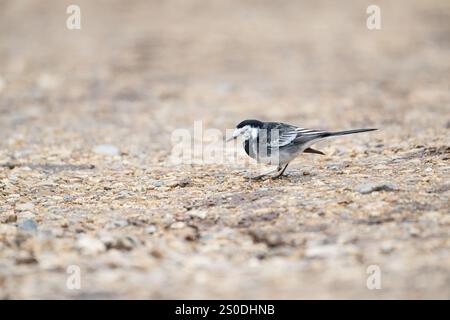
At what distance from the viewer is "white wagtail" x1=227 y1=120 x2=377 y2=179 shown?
6.18 m

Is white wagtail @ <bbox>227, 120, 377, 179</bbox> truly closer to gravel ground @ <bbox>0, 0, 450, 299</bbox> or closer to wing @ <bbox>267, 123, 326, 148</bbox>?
wing @ <bbox>267, 123, 326, 148</bbox>

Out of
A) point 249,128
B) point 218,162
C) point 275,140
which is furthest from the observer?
point 218,162

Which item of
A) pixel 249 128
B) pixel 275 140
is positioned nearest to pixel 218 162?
pixel 249 128

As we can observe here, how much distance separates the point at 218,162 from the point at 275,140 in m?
1.49

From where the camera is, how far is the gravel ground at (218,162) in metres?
4.21

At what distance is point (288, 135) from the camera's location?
626 cm

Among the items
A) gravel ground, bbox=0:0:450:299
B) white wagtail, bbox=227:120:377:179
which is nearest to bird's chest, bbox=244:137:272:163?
white wagtail, bbox=227:120:377:179

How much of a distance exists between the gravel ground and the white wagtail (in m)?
0.28

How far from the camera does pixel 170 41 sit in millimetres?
15000

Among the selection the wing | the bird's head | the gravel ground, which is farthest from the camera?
the bird's head

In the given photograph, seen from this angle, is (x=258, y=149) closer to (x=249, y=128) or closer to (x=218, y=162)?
(x=249, y=128)
